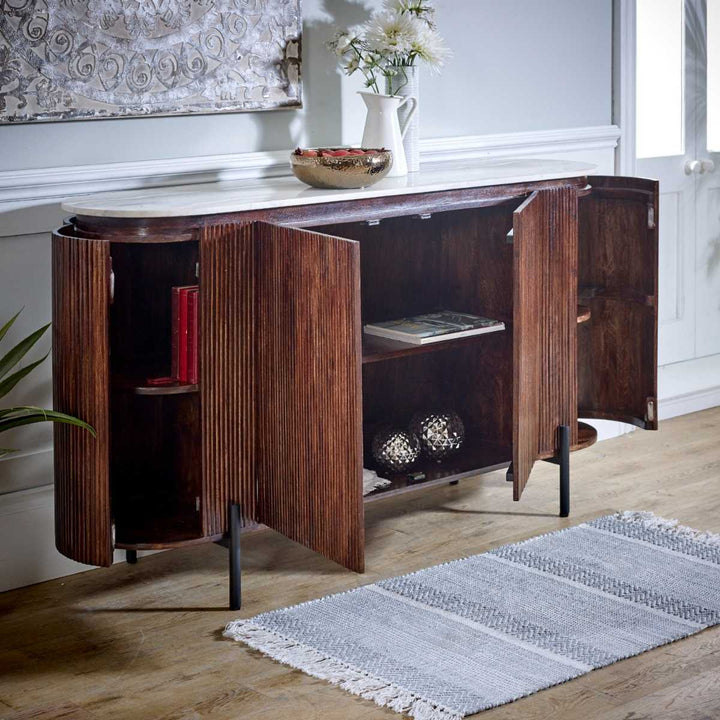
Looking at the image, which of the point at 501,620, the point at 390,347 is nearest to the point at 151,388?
the point at 390,347

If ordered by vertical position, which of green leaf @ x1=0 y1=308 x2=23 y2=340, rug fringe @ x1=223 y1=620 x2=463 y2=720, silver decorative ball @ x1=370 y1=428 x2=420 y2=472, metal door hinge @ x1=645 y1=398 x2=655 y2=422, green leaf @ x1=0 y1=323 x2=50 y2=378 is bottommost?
rug fringe @ x1=223 y1=620 x2=463 y2=720

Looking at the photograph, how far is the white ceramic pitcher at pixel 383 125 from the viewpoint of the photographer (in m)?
3.17

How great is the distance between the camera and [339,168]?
9.50ft

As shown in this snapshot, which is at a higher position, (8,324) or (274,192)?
(274,192)

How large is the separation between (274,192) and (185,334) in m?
0.43

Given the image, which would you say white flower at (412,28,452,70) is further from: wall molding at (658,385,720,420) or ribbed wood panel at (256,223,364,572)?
wall molding at (658,385,720,420)

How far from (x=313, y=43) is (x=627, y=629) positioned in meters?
1.73

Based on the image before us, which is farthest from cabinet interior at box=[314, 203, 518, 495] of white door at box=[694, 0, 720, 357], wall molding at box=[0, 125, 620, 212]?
white door at box=[694, 0, 720, 357]

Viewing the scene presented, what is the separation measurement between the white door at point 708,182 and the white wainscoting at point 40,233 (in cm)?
201

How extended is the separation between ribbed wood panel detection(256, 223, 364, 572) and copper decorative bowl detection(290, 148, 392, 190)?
30 centimetres

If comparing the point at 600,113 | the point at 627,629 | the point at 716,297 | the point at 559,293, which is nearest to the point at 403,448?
the point at 559,293

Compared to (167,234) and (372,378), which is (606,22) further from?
(167,234)

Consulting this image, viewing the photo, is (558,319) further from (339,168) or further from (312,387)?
(312,387)

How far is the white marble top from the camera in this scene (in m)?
2.62
